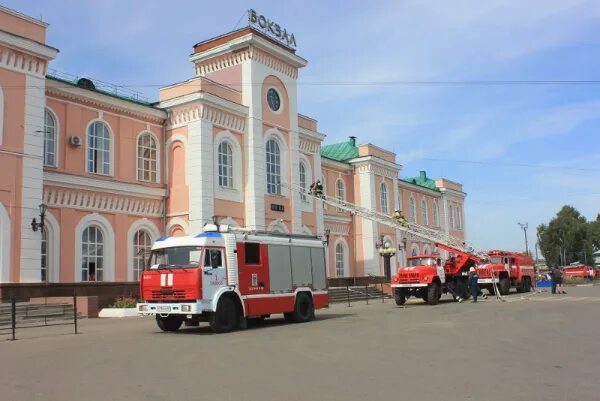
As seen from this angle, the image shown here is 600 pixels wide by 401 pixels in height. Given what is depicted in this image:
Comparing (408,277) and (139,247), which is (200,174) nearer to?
(139,247)

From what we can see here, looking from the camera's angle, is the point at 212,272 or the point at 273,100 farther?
the point at 273,100

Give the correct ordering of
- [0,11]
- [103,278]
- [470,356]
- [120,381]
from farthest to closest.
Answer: [103,278]
[0,11]
[470,356]
[120,381]

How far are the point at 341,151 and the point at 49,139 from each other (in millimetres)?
27440

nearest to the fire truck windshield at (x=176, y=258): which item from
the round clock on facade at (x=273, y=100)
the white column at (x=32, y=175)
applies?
the white column at (x=32, y=175)

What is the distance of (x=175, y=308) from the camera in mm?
15562

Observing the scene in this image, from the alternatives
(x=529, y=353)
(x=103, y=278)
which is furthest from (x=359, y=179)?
(x=529, y=353)

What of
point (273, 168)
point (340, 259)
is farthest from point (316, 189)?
point (340, 259)

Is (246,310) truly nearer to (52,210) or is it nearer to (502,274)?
(52,210)

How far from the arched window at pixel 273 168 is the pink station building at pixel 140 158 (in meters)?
0.11

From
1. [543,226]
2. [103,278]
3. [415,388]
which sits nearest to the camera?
[415,388]

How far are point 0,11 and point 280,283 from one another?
47.8 ft

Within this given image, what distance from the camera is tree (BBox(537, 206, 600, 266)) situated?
103688mm

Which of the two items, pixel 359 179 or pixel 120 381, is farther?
pixel 359 179

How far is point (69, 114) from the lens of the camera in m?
25.8
